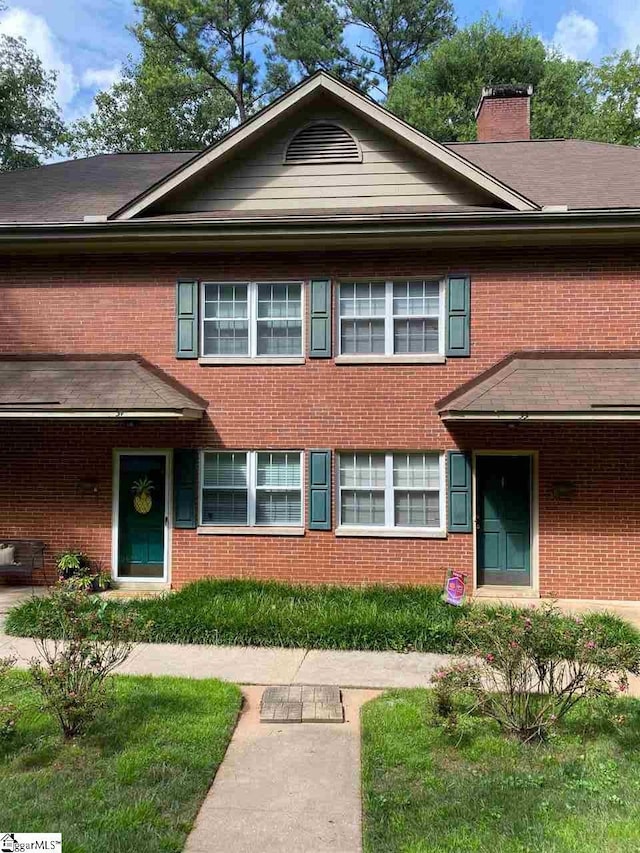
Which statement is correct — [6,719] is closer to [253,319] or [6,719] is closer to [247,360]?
[247,360]

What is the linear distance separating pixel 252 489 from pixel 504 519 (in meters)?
4.11

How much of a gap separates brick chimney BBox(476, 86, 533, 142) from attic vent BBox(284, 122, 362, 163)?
7060 millimetres

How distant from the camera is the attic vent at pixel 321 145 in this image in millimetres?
10617

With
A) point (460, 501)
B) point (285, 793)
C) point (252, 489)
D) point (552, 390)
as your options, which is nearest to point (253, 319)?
point (252, 489)

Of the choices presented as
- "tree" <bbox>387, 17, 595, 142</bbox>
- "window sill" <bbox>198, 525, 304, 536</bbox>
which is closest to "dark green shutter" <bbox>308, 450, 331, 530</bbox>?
"window sill" <bbox>198, 525, 304, 536</bbox>

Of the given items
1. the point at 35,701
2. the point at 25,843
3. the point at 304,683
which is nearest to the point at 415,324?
the point at 304,683

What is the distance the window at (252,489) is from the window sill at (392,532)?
0.85m

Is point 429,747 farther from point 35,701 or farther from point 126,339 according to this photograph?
point 126,339

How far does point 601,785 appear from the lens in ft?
13.9

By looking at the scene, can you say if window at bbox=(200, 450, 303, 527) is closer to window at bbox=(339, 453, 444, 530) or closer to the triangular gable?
window at bbox=(339, 453, 444, 530)

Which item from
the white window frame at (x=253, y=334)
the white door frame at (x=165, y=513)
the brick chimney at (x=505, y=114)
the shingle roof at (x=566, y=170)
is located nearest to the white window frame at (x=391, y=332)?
the white window frame at (x=253, y=334)

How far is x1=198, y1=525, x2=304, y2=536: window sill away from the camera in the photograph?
10156 millimetres

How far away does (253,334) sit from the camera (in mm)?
10359

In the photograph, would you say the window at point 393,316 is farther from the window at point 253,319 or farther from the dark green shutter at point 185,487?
the dark green shutter at point 185,487
